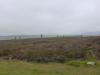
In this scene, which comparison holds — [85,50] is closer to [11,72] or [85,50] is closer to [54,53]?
[54,53]

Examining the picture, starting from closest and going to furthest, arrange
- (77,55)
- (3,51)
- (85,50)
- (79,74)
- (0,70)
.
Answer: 1. (79,74)
2. (0,70)
3. (77,55)
4. (85,50)
5. (3,51)

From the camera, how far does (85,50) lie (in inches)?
1870

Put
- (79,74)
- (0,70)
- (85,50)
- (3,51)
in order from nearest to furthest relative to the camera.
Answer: (79,74) < (0,70) < (85,50) < (3,51)

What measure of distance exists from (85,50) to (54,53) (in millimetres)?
5961

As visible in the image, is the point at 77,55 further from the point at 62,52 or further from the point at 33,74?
the point at 33,74

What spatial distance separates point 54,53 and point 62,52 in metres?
1.56

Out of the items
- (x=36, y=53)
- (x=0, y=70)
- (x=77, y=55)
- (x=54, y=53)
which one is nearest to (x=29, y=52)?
(x=36, y=53)

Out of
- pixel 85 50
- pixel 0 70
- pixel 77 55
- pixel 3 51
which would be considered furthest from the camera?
pixel 3 51

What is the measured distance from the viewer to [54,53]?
152 ft

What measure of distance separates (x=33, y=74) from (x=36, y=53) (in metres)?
26.0

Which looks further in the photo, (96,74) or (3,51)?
(3,51)

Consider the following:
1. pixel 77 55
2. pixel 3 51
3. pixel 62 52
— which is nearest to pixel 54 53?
pixel 62 52

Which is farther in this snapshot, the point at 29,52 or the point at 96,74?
the point at 29,52

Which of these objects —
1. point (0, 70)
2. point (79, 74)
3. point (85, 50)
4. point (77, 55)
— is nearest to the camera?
point (79, 74)
